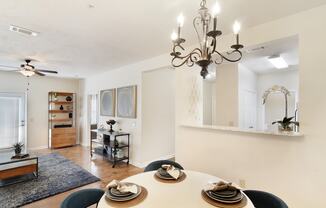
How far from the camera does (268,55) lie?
11.9 feet

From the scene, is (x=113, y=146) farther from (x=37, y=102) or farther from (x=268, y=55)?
(x=268, y=55)

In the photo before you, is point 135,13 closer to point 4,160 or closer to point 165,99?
point 165,99

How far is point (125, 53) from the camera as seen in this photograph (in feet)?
12.2

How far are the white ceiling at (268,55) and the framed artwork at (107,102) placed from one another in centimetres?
368

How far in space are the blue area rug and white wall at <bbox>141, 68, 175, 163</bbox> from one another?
1528 millimetres

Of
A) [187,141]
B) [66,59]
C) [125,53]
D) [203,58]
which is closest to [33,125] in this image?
[66,59]

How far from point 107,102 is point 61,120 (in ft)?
8.53

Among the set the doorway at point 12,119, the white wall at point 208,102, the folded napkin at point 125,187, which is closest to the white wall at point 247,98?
the white wall at point 208,102

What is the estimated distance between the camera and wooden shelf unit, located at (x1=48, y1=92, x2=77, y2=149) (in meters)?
6.35

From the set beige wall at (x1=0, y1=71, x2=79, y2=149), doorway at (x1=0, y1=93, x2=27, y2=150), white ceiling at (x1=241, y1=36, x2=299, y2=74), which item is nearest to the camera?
white ceiling at (x1=241, y1=36, x2=299, y2=74)

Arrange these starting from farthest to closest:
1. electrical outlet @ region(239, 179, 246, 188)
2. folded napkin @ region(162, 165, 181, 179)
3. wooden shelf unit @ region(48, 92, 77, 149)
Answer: wooden shelf unit @ region(48, 92, 77, 149)
electrical outlet @ region(239, 179, 246, 188)
folded napkin @ region(162, 165, 181, 179)

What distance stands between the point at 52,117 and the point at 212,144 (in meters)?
6.17

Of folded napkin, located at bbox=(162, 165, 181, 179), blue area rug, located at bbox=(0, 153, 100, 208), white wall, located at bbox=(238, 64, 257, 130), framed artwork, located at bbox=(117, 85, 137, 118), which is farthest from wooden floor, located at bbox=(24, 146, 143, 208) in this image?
white wall, located at bbox=(238, 64, 257, 130)

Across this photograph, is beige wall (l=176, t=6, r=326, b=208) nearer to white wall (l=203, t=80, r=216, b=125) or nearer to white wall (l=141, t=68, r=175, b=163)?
white wall (l=141, t=68, r=175, b=163)
